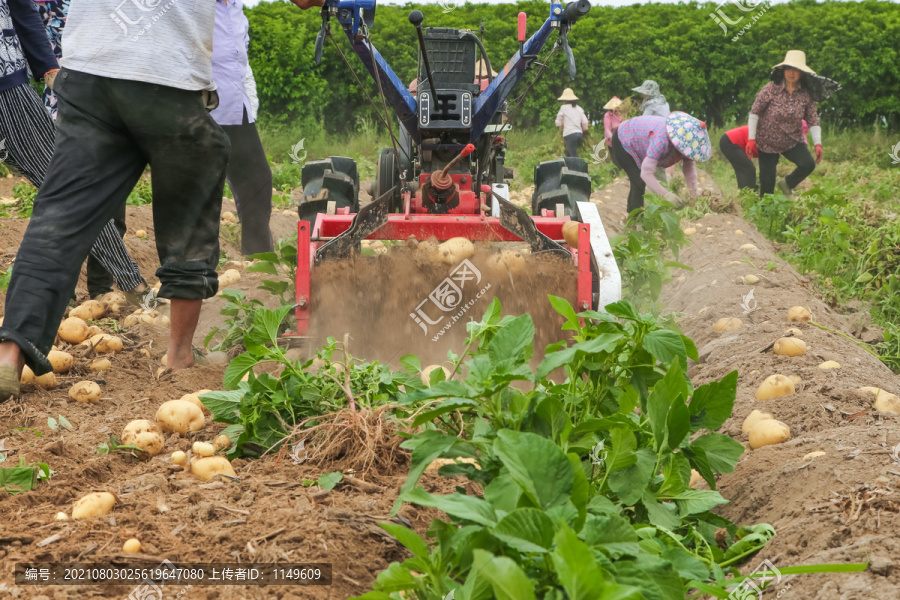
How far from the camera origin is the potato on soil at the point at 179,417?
2812 mm

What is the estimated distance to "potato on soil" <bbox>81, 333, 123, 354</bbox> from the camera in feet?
13.1

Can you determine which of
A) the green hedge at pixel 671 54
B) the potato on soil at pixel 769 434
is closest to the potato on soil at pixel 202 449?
the potato on soil at pixel 769 434

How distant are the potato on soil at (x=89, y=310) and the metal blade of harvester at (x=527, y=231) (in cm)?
220

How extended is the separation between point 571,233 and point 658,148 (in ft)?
15.1

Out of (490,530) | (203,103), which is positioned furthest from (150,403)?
(490,530)

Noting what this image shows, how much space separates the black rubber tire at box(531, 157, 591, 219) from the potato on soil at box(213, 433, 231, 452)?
10.1 ft

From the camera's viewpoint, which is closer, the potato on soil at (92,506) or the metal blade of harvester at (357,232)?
the potato on soil at (92,506)

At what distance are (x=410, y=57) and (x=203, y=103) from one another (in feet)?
47.3

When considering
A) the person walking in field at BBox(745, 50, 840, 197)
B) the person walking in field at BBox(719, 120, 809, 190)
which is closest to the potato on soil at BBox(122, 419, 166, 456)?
the person walking in field at BBox(745, 50, 840, 197)

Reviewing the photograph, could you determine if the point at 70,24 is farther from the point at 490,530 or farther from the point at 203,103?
the point at 490,530

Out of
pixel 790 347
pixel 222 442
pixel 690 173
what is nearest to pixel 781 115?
pixel 690 173

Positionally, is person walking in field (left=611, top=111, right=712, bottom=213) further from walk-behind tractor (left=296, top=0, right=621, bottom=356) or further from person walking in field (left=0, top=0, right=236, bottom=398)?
person walking in field (left=0, top=0, right=236, bottom=398)

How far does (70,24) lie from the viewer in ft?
10.9

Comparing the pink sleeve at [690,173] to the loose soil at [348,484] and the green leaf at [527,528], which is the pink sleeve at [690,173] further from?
the green leaf at [527,528]
